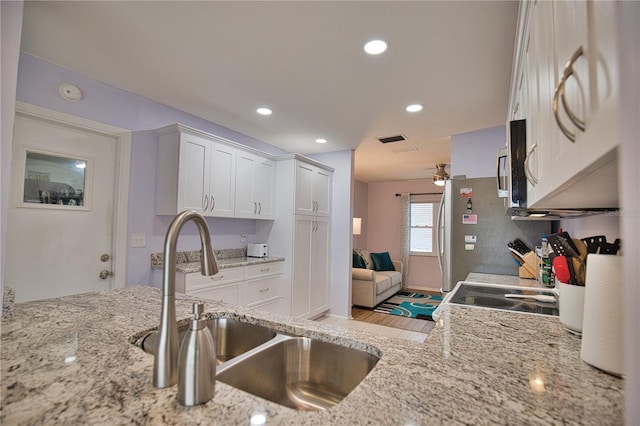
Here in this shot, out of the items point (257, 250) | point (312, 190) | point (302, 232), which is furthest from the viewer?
point (312, 190)

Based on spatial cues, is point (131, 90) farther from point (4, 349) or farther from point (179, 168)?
point (4, 349)

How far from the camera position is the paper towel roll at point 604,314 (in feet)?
2.37

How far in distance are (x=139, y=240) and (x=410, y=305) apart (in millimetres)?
4262

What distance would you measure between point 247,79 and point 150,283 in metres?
1.98

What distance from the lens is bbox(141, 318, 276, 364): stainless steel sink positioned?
123 cm

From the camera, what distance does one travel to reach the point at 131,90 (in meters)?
2.60

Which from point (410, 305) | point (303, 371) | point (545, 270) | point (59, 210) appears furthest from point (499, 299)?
point (410, 305)

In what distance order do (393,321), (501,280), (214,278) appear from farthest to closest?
(393,321) → (214,278) → (501,280)

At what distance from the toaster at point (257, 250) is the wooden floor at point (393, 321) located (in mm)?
1728

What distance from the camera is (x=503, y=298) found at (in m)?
1.75

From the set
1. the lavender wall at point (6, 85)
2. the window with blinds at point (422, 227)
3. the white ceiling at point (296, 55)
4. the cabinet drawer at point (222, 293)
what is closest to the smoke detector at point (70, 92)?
the white ceiling at point (296, 55)

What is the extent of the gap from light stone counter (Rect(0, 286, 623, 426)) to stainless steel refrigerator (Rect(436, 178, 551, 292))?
180cm

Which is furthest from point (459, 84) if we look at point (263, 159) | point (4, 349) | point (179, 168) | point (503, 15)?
point (4, 349)

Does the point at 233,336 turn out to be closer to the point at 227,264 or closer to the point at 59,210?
the point at 227,264
